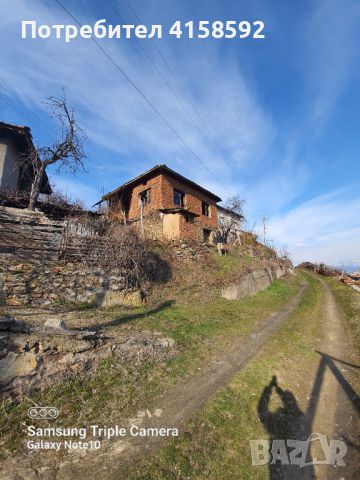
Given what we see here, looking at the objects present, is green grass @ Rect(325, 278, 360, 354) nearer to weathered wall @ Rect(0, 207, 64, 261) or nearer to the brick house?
the brick house

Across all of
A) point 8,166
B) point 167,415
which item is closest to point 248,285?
point 167,415

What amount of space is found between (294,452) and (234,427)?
1.24 m

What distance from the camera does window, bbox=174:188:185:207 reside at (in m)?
25.4

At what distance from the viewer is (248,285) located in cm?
1872

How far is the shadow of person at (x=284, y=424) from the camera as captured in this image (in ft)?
16.1

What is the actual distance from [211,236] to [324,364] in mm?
20308

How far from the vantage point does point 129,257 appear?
541 inches

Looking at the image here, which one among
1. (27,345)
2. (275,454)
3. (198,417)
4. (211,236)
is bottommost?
(275,454)

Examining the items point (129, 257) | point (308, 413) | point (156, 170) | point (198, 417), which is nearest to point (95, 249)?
point (129, 257)

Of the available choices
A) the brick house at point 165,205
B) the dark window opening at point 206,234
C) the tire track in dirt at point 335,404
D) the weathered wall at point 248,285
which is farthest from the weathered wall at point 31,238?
the dark window opening at point 206,234

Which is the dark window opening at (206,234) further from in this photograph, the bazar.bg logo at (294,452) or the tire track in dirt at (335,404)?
the bazar.bg logo at (294,452)

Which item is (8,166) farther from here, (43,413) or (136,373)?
(43,413)

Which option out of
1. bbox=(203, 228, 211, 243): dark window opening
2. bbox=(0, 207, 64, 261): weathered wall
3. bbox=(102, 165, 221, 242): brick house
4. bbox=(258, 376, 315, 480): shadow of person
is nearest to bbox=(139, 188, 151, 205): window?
bbox=(102, 165, 221, 242): brick house

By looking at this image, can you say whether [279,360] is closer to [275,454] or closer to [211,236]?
[275,454]
